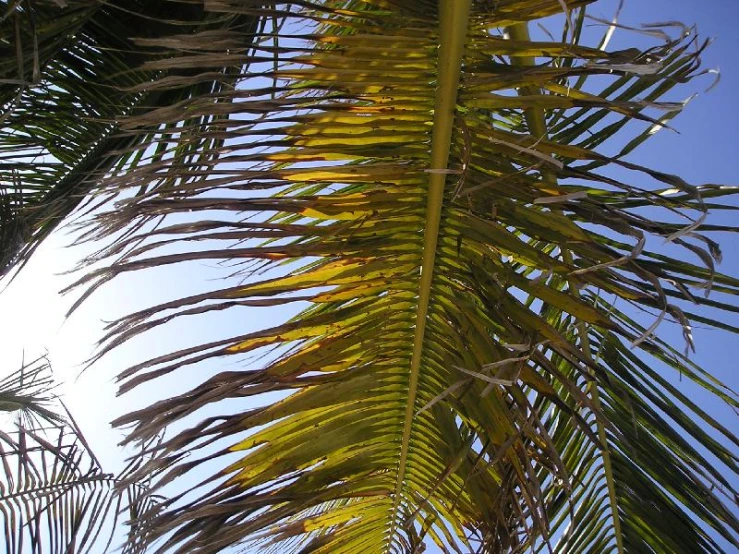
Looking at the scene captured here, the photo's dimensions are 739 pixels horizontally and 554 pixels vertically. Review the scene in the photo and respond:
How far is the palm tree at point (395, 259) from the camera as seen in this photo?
112cm

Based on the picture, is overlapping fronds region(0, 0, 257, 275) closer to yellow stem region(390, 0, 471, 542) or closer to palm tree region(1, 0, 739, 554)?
palm tree region(1, 0, 739, 554)

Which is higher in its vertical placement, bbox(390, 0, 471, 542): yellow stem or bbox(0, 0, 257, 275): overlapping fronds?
bbox(0, 0, 257, 275): overlapping fronds

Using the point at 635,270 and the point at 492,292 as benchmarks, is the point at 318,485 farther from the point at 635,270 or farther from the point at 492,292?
the point at 635,270

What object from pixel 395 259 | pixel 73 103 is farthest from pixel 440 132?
pixel 73 103

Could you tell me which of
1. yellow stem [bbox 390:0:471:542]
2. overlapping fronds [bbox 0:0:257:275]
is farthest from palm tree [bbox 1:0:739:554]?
overlapping fronds [bbox 0:0:257:275]

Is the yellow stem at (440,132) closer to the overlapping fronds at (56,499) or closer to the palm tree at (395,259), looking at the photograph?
the palm tree at (395,259)

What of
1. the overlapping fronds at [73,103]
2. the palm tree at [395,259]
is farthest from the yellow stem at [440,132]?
the overlapping fronds at [73,103]

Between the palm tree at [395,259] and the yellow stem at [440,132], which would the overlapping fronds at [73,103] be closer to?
the palm tree at [395,259]

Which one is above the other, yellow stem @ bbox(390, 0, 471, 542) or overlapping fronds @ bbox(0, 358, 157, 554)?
overlapping fronds @ bbox(0, 358, 157, 554)

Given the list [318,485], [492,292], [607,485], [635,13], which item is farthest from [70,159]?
[635,13]

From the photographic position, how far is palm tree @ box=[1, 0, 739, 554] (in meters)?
1.12

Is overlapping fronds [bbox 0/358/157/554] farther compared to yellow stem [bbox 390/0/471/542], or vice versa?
overlapping fronds [bbox 0/358/157/554]

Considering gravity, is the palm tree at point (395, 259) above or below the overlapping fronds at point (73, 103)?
below

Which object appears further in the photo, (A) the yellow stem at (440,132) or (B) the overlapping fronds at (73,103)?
(B) the overlapping fronds at (73,103)
